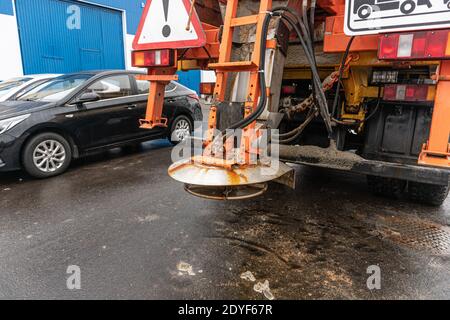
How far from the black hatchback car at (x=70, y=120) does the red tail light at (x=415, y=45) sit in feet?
14.1

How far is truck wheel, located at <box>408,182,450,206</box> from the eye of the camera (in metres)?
3.51

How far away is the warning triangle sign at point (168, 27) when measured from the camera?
10.3 feet

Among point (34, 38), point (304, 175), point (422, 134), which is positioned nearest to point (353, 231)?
point (422, 134)

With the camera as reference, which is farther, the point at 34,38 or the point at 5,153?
the point at 34,38

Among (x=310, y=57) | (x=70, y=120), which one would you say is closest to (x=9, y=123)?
(x=70, y=120)

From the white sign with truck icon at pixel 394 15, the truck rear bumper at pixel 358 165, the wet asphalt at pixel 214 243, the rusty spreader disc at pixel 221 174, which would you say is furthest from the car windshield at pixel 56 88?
the white sign with truck icon at pixel 394 15

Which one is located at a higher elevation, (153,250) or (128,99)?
(128,99)

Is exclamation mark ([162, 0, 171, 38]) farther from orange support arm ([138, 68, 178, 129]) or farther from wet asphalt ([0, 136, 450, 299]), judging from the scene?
wet asphalt ([0, 136, 450, 299])

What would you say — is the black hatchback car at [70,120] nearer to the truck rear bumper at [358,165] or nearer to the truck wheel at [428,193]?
the truck rear bumper at [358,165]

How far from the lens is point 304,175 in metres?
4.85

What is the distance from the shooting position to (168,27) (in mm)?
3299

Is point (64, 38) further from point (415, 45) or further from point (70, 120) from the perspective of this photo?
point (415, 45)
